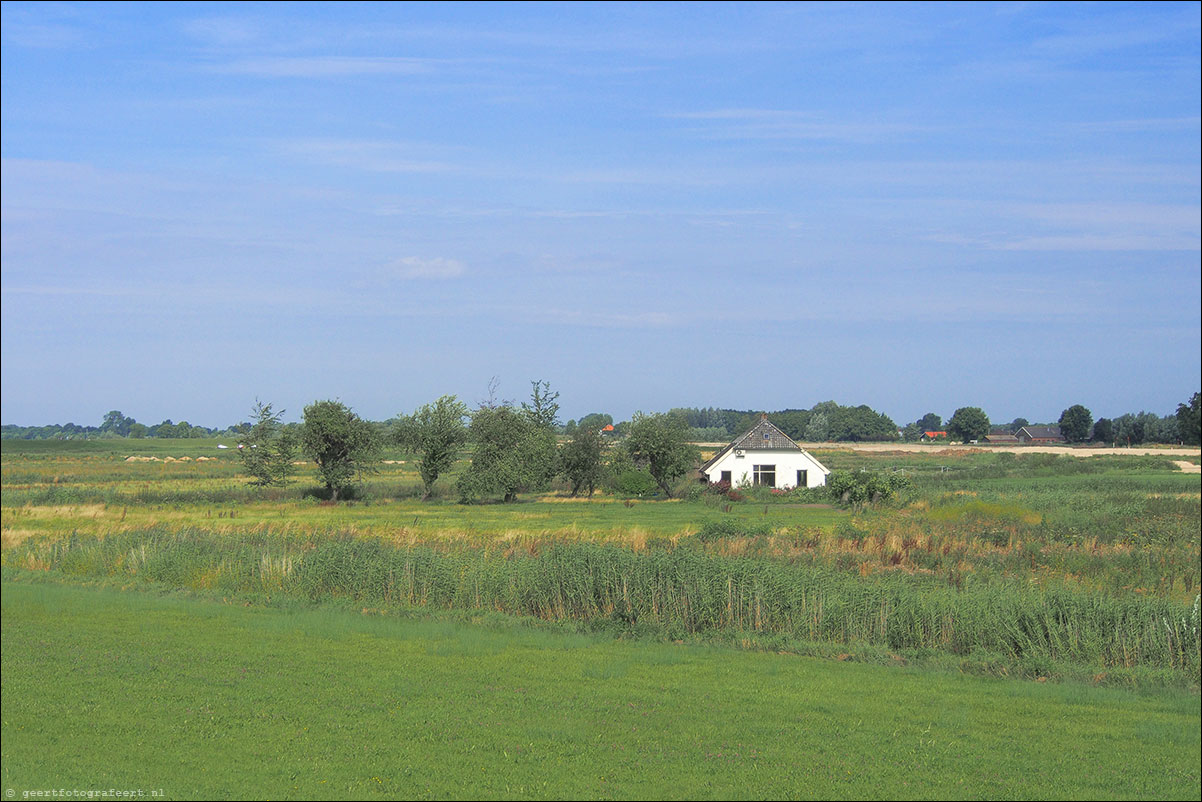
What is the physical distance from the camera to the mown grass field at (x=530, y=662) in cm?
920

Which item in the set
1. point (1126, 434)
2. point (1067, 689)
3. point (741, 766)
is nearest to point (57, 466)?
point (741, 766)

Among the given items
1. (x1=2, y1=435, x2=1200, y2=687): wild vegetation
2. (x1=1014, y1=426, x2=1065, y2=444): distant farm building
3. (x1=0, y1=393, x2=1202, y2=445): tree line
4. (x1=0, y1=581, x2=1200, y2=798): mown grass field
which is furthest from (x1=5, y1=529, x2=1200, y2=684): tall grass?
(x1=1014, y1=426, x2=1065, y2=444): distant farm building

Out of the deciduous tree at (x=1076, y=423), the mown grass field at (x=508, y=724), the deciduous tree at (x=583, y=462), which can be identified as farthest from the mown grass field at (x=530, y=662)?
the deciduous tree at (x=1076, y=423)

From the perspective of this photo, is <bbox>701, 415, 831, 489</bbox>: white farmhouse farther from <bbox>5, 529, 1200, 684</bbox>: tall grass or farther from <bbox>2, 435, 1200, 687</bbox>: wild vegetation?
<bbox>5, 529, 1200, 684</bbox>: tall grass

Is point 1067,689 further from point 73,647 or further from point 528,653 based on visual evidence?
point 73,647

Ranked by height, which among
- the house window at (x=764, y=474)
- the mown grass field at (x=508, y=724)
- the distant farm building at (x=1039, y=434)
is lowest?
the mown grass field at (x=508, y=724)

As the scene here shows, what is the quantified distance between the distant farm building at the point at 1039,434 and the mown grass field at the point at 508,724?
109 m

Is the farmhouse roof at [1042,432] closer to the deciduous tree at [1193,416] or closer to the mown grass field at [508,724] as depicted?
the deciduous tree at [1193,416]

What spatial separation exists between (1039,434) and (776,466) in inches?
2656

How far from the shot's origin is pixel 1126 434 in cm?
8750

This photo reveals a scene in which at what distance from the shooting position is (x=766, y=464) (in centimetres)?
6406

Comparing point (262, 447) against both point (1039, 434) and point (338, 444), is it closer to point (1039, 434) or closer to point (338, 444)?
point (338, 444)

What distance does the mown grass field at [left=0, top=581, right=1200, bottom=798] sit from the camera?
30.5 ft

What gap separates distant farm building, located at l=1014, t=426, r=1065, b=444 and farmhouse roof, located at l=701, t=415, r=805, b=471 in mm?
60989
